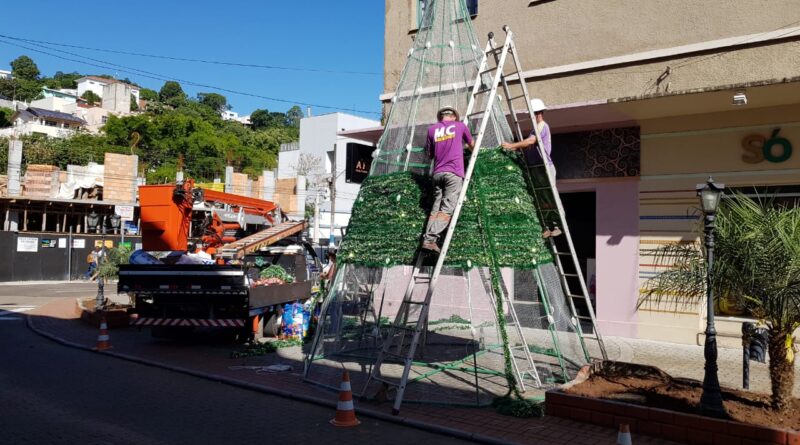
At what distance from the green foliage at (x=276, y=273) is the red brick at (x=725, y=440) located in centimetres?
900

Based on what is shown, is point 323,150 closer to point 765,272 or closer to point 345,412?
point 345,412

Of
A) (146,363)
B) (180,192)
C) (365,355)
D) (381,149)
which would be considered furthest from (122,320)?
(381,149)

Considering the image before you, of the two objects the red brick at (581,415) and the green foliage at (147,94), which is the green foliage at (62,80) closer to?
the green foliage at (147,94)

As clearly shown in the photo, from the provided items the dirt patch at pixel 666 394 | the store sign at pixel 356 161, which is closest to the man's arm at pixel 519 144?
the dirt patch at pixel 666 394

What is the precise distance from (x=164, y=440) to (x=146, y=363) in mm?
4281

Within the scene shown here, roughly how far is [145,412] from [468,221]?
4.47 meters

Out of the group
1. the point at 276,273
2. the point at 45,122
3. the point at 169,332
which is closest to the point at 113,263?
the point at 169,332

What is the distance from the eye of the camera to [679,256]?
700cm

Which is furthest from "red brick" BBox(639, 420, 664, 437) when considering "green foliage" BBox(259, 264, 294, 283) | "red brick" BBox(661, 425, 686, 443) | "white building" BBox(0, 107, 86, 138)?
"white building" BBox(0, 107, 86, 138)

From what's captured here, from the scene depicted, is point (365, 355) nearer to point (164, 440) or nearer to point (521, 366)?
point (521, 366)

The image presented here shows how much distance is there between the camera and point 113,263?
16.8 meters

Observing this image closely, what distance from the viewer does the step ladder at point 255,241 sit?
43.1 ft

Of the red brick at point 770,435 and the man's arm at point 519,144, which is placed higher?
the man's arm at point 519,144

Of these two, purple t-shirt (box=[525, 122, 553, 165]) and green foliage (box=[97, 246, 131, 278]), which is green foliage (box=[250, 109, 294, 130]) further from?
purple t-shirt (box=[525, 122, 553, 165])
